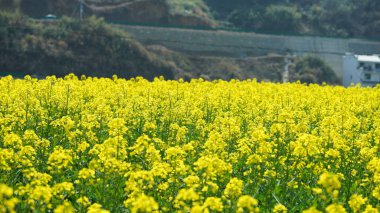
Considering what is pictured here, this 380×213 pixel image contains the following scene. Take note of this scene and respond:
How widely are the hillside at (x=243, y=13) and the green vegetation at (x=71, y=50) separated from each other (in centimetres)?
834

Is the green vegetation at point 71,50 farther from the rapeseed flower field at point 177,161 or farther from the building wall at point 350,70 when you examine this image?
the rapeseed flower field at point 177,161

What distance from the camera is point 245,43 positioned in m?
45.4

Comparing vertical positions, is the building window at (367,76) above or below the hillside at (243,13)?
below

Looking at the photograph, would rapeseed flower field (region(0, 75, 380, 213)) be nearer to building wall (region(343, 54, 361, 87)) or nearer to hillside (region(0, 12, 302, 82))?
hillside (region(0, 12, 302, 82))

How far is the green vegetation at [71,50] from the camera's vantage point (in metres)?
34.7

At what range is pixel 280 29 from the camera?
176 feet

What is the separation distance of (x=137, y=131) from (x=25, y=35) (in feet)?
92.9

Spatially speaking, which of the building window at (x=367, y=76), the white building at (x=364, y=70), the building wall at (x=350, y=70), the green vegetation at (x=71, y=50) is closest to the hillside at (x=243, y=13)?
the green vegetation at (x=71, y=50)

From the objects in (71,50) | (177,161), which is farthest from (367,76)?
(177,161)

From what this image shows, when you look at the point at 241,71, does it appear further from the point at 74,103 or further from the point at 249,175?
the point at 249,175

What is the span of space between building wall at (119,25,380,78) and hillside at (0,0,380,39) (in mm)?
3448

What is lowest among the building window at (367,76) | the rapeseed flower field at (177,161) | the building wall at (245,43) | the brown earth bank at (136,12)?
the rapeseed flower field at (177,161)

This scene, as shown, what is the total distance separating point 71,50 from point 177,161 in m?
31.4

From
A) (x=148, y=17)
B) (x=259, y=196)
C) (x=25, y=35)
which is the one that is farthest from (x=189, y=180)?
(x=148, y=17)
